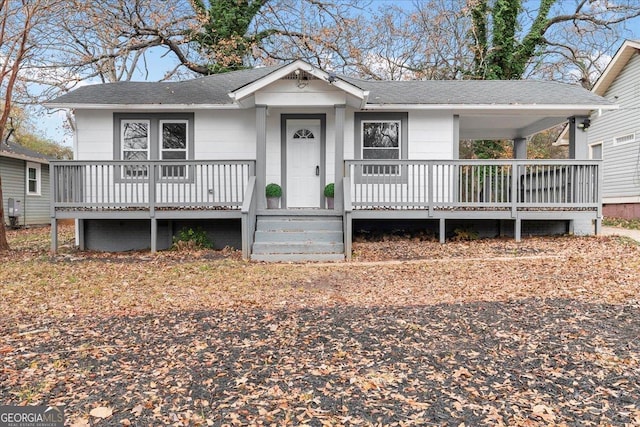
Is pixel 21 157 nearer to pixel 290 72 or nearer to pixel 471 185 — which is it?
pixel 290 72

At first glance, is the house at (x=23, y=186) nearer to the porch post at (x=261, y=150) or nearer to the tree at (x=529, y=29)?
the porch post at (x=261, y=150)

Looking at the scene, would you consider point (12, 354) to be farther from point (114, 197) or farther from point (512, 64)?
point (512, 64)

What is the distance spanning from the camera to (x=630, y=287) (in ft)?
17.5

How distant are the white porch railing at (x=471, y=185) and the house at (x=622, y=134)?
7358 millimetres

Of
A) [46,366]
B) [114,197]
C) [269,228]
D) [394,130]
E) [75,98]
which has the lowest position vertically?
[46,366]

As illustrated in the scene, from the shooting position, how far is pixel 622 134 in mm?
15672

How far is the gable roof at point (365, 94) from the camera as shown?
9195mm

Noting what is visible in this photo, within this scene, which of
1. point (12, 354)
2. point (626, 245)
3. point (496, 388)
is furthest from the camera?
point (626, 245)

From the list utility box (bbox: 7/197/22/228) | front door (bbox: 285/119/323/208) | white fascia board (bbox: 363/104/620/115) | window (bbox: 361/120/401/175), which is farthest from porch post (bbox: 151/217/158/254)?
utility box (bbox: 7/197/22/228)

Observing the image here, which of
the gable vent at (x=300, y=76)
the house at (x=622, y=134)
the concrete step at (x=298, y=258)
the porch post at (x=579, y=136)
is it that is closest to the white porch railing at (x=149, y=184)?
the concrete step at (x=298, y=258)

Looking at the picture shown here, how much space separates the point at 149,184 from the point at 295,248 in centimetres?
365

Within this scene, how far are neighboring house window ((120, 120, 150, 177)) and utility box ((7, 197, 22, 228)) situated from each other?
11536 mm

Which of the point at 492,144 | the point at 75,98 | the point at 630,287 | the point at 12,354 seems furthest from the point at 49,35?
the point at 492,144

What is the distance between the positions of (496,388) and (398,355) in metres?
0.81
